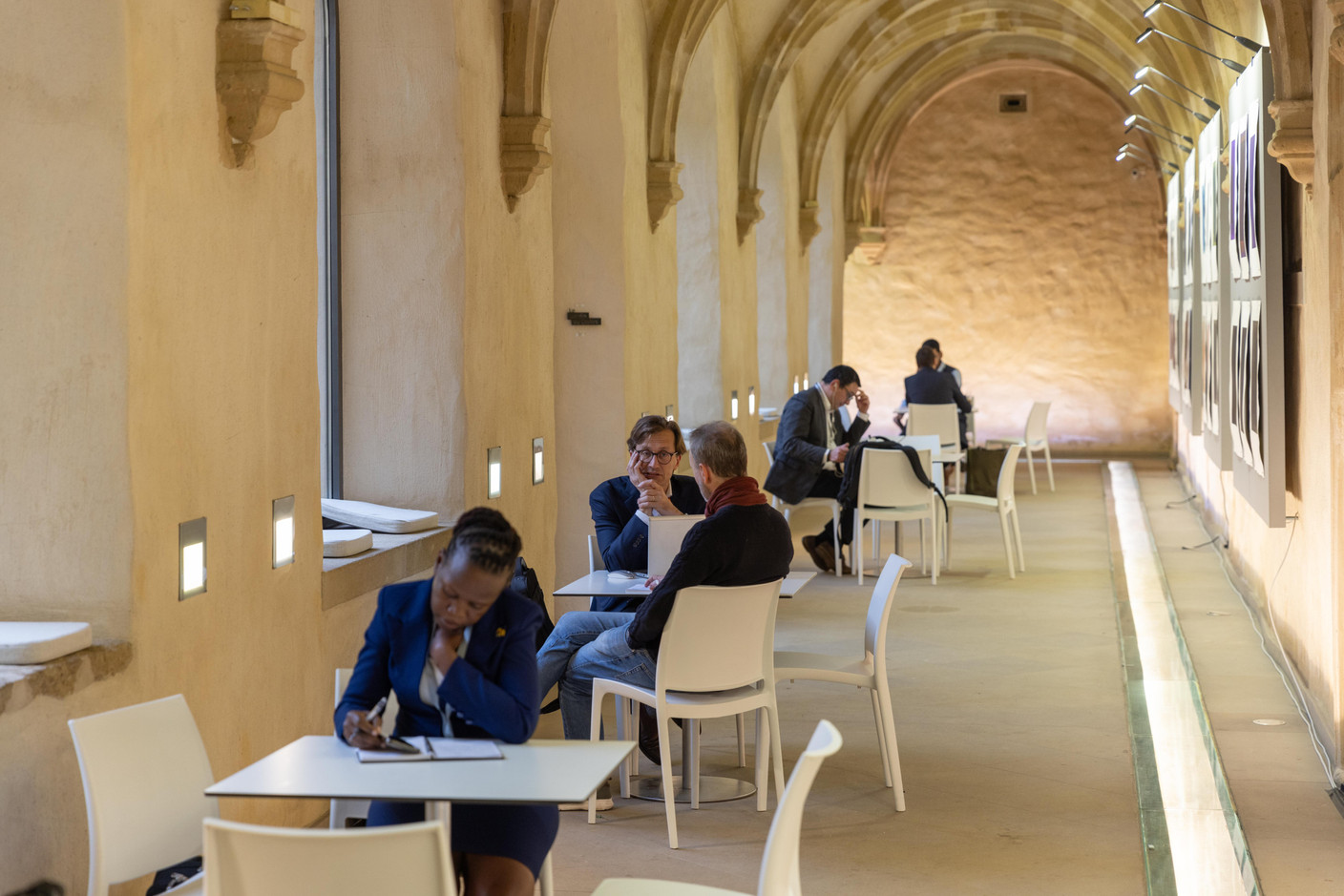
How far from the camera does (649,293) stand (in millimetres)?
8523

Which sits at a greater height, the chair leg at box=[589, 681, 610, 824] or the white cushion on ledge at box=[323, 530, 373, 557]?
the white cushion on ledge at box=[323, 530, 373, 557]

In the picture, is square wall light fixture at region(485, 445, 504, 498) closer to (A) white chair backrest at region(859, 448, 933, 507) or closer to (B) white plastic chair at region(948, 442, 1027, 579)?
(A) white chair backrest at region(859, 448, 933, 507)

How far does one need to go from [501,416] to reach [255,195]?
230 cm

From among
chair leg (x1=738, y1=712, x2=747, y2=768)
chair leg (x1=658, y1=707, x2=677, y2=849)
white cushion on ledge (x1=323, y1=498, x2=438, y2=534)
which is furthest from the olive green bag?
chair leg (x1=658, y1=707, x2=677, y2=849)

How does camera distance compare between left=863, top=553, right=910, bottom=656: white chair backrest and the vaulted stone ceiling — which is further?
the vaulted stone ceiling

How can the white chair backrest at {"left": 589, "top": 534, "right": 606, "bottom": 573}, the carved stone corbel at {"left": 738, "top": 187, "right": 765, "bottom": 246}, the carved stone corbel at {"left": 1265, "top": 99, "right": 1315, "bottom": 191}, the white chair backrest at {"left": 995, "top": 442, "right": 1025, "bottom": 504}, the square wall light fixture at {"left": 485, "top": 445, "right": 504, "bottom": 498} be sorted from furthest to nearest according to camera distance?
the carved stone corbel at {"left": 738, "top": 187, "right": 765, "bottom": 246}, the white chair backrest at {"left": 995, "top": 442, "right": 1025, "bottom": 504}, the square wall light fixture at {"left": 485, "top": 445, "right": 504, "bottom": 498}, the white chair backrest at {"left": 589, "top": 534, "right": 606, "bottom": 573}, the carved stone corbel at {"left": 1265, "top": 99, "right": 1315, "bottom": 191}

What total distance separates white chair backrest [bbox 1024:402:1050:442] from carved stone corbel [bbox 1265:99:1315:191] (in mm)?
9036

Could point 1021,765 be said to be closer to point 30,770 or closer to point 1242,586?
point 30,770

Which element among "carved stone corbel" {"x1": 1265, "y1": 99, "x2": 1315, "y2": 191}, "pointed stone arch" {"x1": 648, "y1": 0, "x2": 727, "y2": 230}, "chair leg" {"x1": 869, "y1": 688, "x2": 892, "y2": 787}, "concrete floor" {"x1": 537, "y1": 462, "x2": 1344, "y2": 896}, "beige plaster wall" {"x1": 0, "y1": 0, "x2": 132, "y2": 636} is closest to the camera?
"beige plaster wall" {"x1": 0, "y1": 0, "x2": 132, "y2": 636}

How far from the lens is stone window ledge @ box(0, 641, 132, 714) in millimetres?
3025

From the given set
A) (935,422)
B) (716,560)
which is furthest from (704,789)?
(935,422)

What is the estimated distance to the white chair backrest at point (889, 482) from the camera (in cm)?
874

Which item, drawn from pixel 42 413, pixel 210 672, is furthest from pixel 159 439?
pixel 210 672

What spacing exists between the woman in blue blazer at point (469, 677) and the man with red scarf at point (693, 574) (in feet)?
3.98
